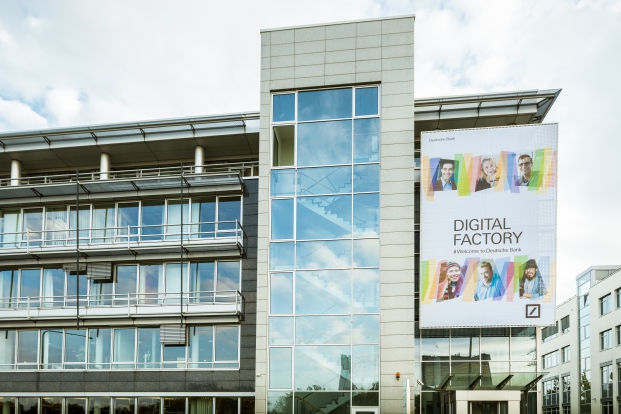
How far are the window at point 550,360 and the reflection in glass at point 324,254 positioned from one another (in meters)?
62.1

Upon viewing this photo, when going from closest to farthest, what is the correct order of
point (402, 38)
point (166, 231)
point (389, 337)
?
point (389, 337), point (402, 38), point (166, 231)

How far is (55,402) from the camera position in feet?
105

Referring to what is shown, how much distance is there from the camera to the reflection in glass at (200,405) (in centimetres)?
3053

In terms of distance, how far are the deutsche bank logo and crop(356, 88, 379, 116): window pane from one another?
1075 centimetres

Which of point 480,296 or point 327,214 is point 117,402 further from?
point 480,296

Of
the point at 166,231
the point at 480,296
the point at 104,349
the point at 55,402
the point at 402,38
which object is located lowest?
the point at 55,402

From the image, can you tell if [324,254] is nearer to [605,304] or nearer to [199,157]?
Result: [199,157]

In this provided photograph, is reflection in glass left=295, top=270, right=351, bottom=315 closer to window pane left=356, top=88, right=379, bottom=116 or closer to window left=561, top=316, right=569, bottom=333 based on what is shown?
window pane left=356, top=88, right=379, bottom=116

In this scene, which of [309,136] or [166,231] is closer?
[309,136]

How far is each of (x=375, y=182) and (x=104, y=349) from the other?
15.1 meters

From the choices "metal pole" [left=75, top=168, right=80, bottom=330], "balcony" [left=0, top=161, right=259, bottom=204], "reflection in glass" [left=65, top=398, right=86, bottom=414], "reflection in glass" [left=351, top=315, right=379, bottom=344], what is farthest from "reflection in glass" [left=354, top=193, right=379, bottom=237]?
"reflection in glass" [left=65, top=398, right=86, bottom=414]

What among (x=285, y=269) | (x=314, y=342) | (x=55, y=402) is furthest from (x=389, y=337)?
(x=55, y=402)

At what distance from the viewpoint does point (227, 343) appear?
102ft

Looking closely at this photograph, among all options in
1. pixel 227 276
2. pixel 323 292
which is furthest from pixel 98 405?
pixel 323 292
